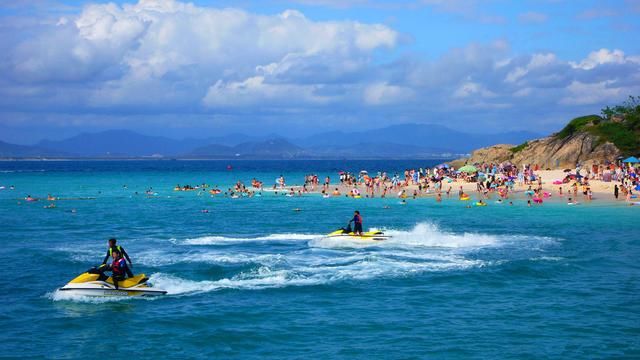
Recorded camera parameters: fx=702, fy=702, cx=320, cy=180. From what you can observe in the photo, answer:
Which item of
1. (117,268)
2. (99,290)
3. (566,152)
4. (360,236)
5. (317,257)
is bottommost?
(99,290)

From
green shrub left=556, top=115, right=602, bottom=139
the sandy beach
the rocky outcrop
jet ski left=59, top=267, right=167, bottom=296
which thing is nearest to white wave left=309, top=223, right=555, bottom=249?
jet ski left=59, top=267, right=167, bottom=296

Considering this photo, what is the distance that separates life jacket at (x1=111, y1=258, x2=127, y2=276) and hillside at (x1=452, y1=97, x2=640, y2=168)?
3089 inches

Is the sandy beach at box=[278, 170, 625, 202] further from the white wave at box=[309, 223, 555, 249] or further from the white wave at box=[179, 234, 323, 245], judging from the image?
the white wave at box=[179, 234, 323, 245]

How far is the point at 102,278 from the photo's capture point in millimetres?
26781

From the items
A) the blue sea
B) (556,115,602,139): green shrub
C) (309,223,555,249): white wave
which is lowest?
the blue sea

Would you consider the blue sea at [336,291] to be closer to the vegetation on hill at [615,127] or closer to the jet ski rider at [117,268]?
the jet ski rider at [117,268]

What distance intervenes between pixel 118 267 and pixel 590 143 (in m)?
82.4

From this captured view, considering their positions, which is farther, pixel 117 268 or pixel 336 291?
pixel 336 291

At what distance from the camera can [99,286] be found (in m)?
26.6

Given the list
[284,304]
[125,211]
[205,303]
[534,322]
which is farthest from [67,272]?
[125,211]

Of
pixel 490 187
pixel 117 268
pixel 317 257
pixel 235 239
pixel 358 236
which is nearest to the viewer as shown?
pixel 117 268

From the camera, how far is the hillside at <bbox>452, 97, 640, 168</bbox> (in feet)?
306

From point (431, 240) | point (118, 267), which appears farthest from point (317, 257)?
point (118, 267)

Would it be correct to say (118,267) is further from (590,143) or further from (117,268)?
(590,143)
